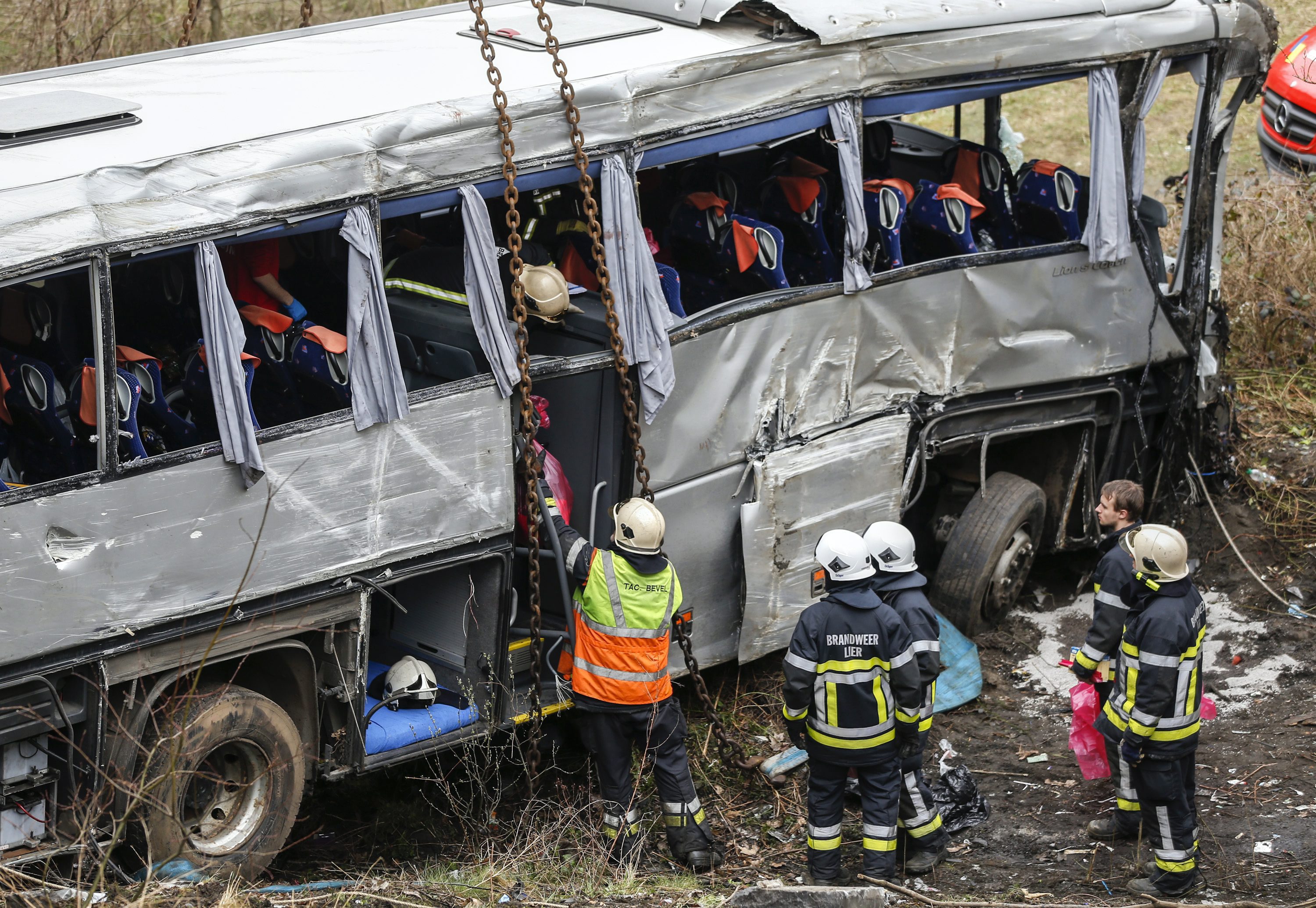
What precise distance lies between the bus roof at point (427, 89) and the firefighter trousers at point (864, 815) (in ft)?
9.06

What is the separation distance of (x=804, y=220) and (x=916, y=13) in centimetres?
113

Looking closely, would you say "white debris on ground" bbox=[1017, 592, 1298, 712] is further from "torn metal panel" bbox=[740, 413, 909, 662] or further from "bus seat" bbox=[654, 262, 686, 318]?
"bus seat" bbox=[654, 262, 686, 318]

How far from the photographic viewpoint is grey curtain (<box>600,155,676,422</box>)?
571cm

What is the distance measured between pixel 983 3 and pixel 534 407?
9.92ft

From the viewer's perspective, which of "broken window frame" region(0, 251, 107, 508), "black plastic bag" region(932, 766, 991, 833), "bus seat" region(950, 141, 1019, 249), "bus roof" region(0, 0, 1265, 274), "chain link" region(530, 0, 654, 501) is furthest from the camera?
"bus seat" region(950, 141, 1019, 249)

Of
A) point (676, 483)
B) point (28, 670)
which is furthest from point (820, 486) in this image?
point (28, 670)

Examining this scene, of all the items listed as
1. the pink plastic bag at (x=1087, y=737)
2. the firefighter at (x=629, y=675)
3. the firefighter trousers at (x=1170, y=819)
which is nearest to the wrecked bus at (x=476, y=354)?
the firefighter at (x=629, y=675)

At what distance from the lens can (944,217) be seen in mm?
7293

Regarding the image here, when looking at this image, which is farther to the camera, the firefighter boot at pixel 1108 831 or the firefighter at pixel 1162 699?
the firefighter boot at pixel 1108 831

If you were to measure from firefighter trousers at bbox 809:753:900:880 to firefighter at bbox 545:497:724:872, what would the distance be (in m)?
0.48

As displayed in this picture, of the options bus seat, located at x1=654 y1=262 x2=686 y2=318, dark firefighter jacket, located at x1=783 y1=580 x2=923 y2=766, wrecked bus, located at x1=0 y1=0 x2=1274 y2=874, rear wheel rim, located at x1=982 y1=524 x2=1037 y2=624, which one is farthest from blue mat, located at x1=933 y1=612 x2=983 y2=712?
bus seat, located at x1=654 y1=262 x2=686 y2=318

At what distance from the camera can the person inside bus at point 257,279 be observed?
18.6 feet

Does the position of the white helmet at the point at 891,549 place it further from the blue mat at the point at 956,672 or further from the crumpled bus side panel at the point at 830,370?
the blue mat at the point at 956,672

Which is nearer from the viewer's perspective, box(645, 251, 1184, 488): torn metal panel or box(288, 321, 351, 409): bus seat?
box(288, 321, 351, 409): bus seat
